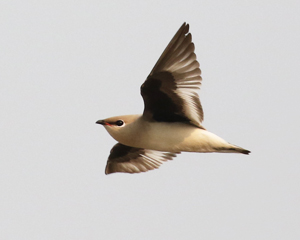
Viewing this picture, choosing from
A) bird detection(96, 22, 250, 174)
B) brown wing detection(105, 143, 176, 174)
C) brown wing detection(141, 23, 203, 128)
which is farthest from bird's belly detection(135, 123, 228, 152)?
brown wing detection(105, 143, 176, 174)

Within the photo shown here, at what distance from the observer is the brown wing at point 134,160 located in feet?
30.6

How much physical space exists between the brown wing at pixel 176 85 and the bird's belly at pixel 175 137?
0.12 metres

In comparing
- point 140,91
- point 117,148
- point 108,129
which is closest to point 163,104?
point 140,91

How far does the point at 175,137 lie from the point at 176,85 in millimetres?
733

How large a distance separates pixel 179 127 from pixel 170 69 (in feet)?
2.95

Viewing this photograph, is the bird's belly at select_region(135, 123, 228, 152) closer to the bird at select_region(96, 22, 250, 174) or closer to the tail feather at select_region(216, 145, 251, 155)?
the bird at select_region(96, 22, 250, 174)

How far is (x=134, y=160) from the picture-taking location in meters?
9.39

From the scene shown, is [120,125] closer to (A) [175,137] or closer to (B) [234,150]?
(A) [175,137]

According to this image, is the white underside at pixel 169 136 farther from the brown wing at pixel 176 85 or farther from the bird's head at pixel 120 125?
the brown wing at pixel 176 85

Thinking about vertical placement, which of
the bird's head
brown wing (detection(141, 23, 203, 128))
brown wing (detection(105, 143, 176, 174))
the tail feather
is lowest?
the tail feather

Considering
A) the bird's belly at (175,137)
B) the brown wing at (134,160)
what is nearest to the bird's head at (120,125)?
the bird's belly at (175,137)

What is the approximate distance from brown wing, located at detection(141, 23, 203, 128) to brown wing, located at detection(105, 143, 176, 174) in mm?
1740

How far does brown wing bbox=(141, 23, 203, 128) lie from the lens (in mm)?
7066

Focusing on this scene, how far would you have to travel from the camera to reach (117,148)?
9.26 m
